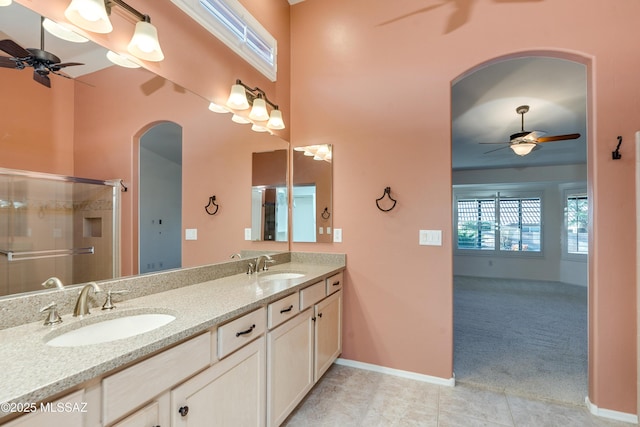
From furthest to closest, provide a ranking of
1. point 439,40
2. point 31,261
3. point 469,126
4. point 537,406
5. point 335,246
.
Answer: point 469,126 → point 335,246 → point 439,40 → point 537,406 → point 31,261

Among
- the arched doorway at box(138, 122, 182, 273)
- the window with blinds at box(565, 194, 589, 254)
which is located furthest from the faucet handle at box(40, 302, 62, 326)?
the window with blinds at box(565, 194, 589, 254)

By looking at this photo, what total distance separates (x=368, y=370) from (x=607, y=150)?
2320mm

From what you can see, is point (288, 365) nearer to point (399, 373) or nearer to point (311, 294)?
point (311, 294)

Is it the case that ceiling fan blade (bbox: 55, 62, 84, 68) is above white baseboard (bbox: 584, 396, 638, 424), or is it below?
above

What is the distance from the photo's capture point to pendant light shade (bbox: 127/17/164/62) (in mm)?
1433

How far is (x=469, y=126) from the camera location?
4285mm

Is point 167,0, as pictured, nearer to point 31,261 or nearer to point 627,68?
point 31,261

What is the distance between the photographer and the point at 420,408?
1995 millimetres

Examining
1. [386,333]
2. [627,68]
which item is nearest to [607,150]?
[627,68]

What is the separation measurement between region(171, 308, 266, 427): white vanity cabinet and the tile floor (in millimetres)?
579

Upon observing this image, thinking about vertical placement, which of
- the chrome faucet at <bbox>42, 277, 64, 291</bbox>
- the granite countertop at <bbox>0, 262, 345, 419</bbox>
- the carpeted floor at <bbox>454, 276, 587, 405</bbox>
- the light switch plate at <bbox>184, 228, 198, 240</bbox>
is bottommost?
the carpeted floor at <bbox>454, 276, 587, 405</bbox>

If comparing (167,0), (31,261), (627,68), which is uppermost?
(167,0)

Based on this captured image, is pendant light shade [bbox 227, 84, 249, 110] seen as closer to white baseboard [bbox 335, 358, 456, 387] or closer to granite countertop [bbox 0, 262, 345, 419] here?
granite countertop [bbox 0, 262, 345, 419]

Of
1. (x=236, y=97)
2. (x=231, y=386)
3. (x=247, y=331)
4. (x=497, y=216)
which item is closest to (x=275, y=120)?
(x=236, y=97)
